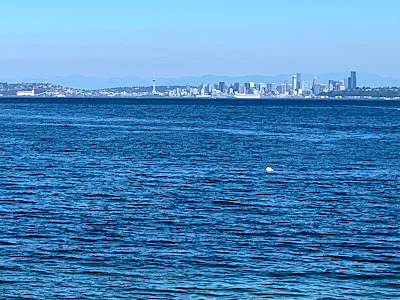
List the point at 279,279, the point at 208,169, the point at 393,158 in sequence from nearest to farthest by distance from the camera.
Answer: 1. the point at 279,279
2. the point at 208,169
3. the point at 393,158

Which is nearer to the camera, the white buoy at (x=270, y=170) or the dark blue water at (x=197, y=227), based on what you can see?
the dark blue water at (x=197, y=227)

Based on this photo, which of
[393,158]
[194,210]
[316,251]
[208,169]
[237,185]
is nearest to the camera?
[316,251]

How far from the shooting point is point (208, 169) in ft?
191

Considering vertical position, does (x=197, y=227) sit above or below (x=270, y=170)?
below

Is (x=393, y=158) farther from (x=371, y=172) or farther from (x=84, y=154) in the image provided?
(x=84, y=154)

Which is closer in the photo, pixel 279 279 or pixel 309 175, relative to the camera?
→ pixel 279 279

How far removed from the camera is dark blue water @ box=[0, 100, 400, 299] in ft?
87.8

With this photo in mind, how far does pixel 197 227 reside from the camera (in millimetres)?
35375

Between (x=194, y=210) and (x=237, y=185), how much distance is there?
393 inches

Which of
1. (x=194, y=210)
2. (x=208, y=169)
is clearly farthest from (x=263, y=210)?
(x=208, y=169)

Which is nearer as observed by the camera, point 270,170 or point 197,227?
point 197,227

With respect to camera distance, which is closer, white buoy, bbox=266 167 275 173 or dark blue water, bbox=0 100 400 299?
dark blue water, bbox=0 100 400 299

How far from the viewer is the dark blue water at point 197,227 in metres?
26.8

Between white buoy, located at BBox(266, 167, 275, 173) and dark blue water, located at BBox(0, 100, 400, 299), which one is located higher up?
white buoy, located at BBox(266, 167, 275, 173)
